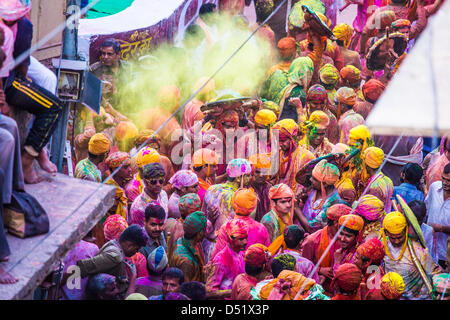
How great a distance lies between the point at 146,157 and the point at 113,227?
1199 millimetres

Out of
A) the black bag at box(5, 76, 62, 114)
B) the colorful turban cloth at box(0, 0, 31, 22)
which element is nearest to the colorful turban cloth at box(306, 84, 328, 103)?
the black bag at box(5, 76, 62, 114)

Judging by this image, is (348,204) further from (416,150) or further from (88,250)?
(88,250)

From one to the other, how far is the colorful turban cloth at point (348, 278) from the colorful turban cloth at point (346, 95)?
3252mm

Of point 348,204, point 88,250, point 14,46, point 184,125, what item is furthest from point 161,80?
point 14,46

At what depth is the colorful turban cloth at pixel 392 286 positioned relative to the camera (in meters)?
6.64

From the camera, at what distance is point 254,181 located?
8.02 m

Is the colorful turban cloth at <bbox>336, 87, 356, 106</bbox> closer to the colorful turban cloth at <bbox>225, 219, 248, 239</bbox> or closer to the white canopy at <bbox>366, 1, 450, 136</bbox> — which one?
the colorful turban cloth at <bbox>225, 219, 248, 239</bbox>

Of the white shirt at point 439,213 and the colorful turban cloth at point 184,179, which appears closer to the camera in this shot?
the colorful turban cloth at point 184,179

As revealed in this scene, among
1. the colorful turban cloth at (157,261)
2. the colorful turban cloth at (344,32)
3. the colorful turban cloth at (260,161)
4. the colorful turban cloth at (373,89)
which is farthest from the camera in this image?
the colorful turban cloth at (344,32)

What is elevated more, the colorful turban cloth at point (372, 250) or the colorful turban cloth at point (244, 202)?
the colorful turban cloth at point (244, 202)

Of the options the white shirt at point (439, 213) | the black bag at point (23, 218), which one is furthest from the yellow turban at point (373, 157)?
the black bag at point (23, 218)

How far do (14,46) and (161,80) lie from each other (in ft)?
14.6

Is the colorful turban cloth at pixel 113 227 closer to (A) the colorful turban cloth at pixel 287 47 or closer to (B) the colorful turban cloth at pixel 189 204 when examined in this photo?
(B) the colorful turban cloth at pixel 189 204
